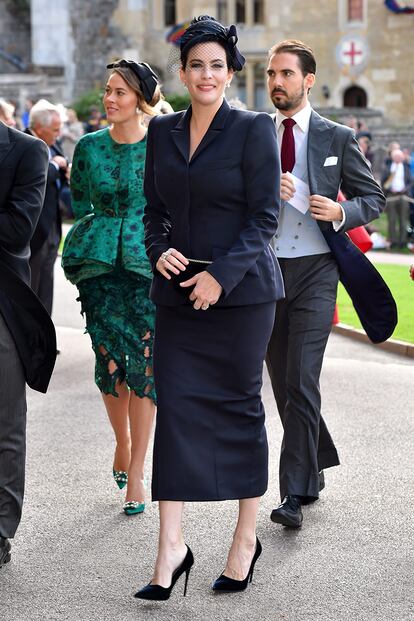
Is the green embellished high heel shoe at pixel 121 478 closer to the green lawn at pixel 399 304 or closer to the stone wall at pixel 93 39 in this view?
the green lawn at pixel 399 304

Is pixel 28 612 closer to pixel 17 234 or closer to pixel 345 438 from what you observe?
pixel 17 234

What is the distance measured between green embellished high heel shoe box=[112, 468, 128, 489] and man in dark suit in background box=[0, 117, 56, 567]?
1.12 meters

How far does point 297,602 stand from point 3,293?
175cm

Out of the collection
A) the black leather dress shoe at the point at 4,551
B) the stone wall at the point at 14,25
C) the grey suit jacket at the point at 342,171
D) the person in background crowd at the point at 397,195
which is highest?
the stone wall at the point at 14,25

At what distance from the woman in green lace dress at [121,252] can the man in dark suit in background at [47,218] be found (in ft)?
12.5

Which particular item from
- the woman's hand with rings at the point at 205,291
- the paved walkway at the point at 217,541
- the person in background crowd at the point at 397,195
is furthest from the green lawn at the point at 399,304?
the woman's hand with rings at the point at 205,291

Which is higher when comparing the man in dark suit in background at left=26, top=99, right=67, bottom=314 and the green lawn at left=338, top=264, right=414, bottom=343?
the man in dark suit in background at left=26, top=99, right=67, bottom=314

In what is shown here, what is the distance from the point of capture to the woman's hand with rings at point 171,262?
4.84 metres

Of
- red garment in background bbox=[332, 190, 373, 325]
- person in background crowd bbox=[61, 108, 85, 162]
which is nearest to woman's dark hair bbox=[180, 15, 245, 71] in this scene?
red garment in background bbox=[332, 190, 373, 325]

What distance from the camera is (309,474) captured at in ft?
19.6

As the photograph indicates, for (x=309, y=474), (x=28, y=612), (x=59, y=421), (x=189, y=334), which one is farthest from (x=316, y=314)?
(x=59, y=421)

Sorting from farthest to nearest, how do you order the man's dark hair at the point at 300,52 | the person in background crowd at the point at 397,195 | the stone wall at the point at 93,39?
1. the stone wall at the point at 93,39
2. the person in background crowd at the point at 397,195
3. the man's dark hair at the point at 300,52

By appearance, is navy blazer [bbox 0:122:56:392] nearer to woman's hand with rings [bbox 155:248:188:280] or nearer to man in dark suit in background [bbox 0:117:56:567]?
man in dark suit in background [bbox 0:117:56:567]

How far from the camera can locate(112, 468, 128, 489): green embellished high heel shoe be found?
643 cm
